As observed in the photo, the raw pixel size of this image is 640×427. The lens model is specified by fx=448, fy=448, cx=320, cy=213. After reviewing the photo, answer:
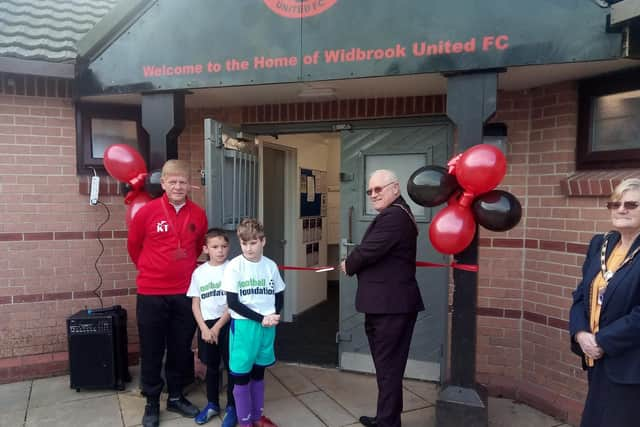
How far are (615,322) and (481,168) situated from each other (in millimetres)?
1061

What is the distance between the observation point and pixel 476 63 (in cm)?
300

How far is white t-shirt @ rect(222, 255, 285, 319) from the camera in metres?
3.03

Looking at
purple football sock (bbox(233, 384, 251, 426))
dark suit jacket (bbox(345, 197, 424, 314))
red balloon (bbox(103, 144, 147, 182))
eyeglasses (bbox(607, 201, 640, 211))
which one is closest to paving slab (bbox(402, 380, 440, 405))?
dark suit jacket (bbox(345, 197, 424, 314))

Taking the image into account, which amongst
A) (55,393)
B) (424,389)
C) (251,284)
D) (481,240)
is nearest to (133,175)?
(251,284)

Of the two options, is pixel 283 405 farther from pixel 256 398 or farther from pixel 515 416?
pixel 515 416

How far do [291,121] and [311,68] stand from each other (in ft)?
3.91

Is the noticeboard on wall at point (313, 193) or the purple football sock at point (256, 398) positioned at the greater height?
the noticeboard on wall at point (313, 193)

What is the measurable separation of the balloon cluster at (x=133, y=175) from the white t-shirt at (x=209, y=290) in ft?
2.48

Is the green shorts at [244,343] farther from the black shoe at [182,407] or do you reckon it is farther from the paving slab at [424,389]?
the paving slab at [424,389]

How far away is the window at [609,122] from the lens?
10.7 ft

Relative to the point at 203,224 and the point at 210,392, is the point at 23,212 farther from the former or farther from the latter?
the point at 210,392

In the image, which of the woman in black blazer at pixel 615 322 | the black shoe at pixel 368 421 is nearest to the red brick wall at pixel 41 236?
the black shoe at pixel 368 421

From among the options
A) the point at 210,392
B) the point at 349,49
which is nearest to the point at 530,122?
the point at 349,49

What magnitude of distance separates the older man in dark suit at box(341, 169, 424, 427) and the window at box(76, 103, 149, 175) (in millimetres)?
2834
